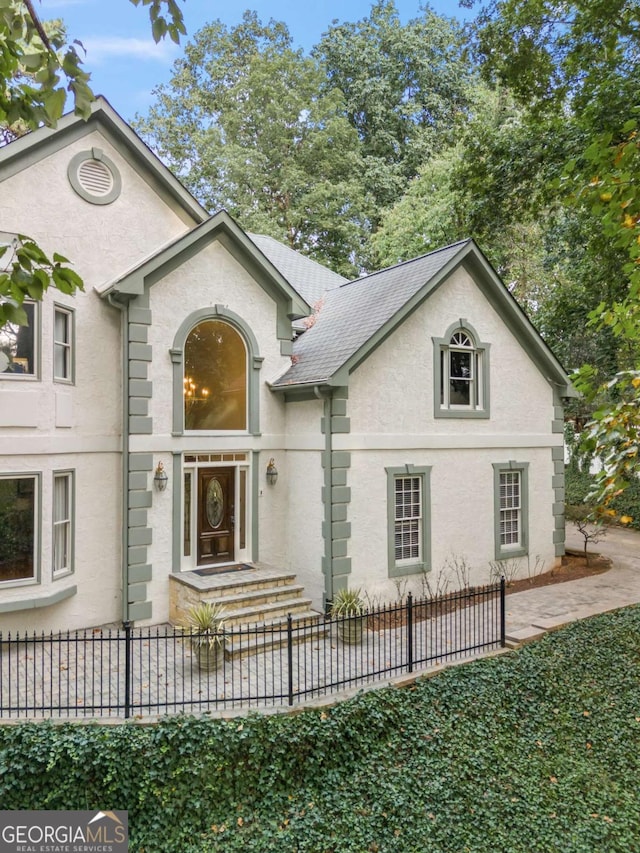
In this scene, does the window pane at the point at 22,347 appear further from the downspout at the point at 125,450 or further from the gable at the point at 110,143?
the gable at the point at 110,143

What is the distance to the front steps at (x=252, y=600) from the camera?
10.3 m

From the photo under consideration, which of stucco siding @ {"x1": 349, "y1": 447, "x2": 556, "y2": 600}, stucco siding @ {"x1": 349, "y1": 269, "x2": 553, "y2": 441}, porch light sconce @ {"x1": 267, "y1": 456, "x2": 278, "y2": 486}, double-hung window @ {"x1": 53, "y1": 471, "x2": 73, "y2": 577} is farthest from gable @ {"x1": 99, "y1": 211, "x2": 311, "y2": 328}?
stucco siding @ {"x1": 349, "y1": 447, "x2": 556, "y2": 600}

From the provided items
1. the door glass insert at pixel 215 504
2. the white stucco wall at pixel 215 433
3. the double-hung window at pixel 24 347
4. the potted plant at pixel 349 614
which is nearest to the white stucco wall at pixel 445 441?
the potted plant at pixel 349 614

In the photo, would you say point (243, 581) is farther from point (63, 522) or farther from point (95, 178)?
point (95, 178)

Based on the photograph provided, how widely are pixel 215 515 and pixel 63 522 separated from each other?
2.94 metres

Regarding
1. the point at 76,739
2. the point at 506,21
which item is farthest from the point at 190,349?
the point at 506,21

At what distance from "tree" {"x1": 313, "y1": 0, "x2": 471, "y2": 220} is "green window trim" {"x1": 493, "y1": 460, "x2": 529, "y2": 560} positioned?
25.9 meters

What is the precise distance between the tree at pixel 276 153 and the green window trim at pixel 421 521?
771 inches

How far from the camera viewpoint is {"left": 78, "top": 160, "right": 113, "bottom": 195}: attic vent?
11.4 meters

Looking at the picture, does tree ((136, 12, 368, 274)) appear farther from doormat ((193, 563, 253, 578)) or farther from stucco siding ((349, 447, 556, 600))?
doormat ((193, 563, 253, 578))

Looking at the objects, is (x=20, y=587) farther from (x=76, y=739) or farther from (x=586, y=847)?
(x=586, y=847)

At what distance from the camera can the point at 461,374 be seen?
1402cm

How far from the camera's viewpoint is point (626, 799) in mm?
7035

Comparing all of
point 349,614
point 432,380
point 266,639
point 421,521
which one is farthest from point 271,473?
point 432,380
